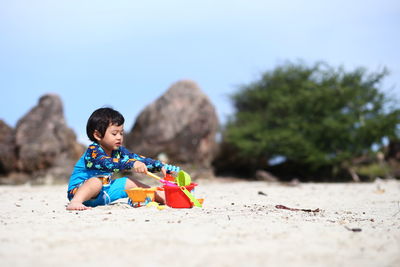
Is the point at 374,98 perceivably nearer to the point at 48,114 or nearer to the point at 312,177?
the point at 312,177

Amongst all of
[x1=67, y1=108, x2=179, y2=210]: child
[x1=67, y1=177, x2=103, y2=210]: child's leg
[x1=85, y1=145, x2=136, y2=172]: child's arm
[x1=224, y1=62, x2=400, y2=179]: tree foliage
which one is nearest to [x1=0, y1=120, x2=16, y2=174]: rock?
[x1=224, y1=62, x2=400, y2=179]: tree foliage

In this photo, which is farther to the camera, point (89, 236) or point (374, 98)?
point (374, 98)

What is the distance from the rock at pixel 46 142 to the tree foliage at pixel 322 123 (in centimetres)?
545

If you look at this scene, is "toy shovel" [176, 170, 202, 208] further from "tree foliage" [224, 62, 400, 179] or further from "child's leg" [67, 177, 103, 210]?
"tree foliage" [224, 62, 400, 179]

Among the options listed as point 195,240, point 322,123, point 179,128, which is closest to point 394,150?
point 322,123

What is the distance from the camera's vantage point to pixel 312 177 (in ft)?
49.3

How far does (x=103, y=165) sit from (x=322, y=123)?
32.9 feet

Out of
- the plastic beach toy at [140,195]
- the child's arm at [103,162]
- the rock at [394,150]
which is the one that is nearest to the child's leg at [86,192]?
the child's arm at [103,162]

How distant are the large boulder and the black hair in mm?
8678

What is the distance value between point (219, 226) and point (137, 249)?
2.60ft

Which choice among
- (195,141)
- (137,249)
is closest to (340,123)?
(195,141)

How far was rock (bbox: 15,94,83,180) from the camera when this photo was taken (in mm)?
13039

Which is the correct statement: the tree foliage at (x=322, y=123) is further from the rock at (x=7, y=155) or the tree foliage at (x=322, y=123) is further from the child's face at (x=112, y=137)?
the child's face at (x=112, y=137)

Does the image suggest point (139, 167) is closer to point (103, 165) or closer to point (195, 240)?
point (103, 165)
